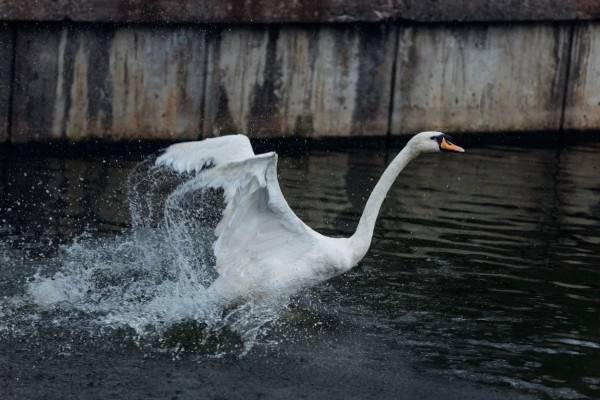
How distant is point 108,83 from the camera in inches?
566

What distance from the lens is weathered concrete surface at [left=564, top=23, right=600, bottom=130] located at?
16969 millimetres

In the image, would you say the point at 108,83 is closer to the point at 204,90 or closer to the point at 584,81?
the point at 204,90

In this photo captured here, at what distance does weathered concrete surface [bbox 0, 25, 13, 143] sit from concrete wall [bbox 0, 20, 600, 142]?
12mm

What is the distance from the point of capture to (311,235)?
916 cm

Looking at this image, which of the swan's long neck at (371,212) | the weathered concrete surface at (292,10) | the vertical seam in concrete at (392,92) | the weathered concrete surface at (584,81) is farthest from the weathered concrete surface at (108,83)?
the swan's long neck at (371,212)

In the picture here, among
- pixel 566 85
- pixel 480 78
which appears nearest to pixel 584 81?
pixel 566 85

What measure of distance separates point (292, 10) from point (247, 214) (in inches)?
244

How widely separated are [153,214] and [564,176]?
4.96m

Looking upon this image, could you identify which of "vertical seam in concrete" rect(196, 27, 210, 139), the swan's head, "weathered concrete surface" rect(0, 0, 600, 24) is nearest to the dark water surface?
"vertical seam in concrete" rect(196, 27, 210, 139)

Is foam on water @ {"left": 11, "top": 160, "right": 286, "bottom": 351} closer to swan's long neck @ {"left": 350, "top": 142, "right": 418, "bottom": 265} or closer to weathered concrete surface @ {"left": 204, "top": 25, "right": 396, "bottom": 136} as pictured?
swan's long neck @ {"left": 350, "top": 142, "right": 418, "bottom": 265}

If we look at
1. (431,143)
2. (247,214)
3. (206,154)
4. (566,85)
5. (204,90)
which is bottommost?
(247,214)

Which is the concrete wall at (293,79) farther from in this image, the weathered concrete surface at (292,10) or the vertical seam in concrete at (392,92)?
the weathered concrete surface at (292,10)

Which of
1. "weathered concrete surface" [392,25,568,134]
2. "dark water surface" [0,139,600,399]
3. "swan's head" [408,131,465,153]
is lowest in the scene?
"dark water surface" [0,139,600,399]

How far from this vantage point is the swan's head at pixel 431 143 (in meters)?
9.44
